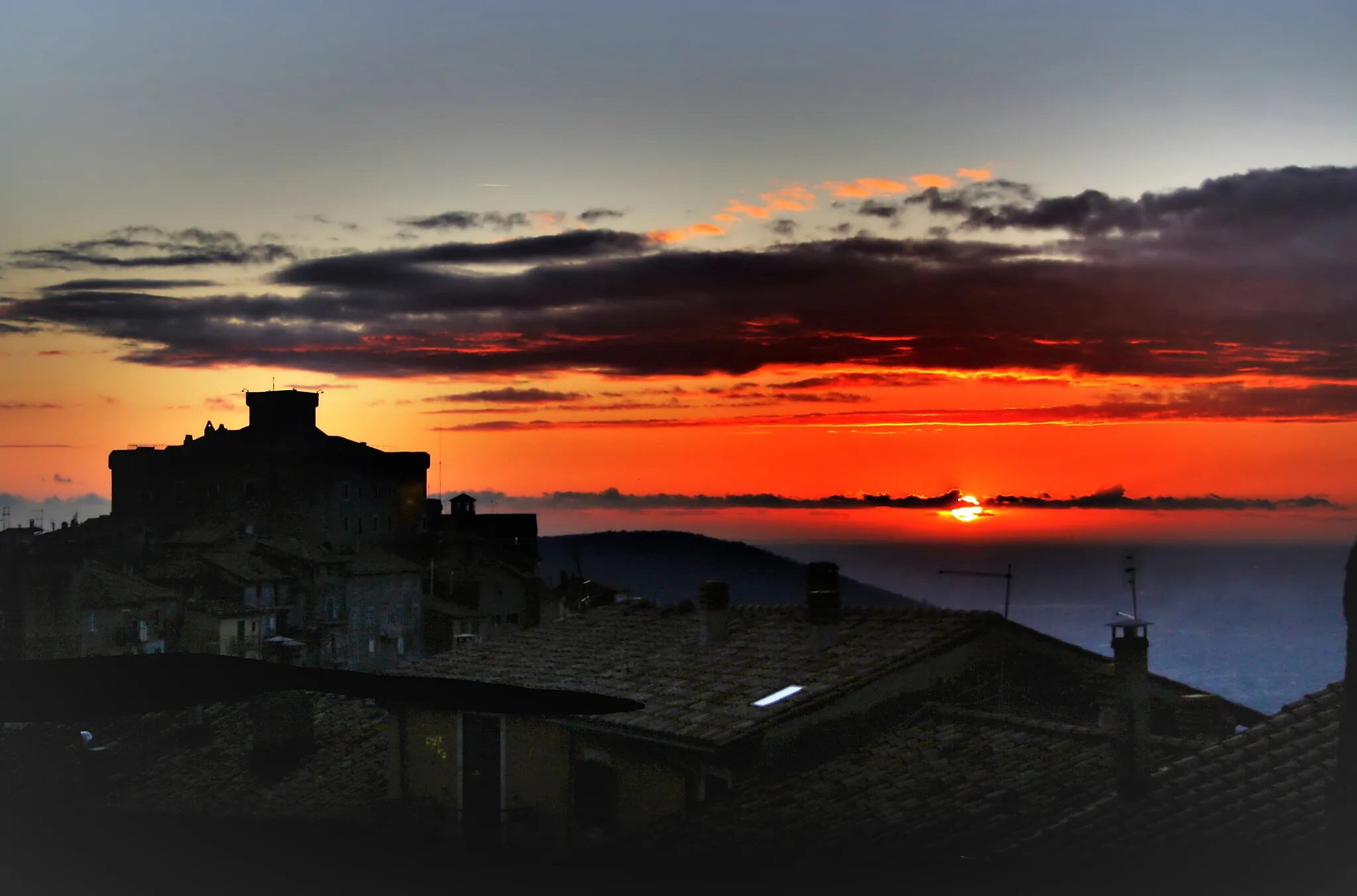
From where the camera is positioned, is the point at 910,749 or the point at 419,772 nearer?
the point at 910,749

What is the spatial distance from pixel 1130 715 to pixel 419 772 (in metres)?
8.38

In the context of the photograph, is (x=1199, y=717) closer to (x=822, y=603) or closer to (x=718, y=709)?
(x=822, y=603)

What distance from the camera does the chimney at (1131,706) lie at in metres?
10.0

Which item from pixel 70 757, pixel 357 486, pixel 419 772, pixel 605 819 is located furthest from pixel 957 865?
pixel 357 486

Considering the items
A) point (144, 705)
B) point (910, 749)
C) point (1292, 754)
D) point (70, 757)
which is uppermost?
point (144, 705)

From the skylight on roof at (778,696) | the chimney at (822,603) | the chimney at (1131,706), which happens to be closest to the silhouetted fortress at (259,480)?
the chimney at (822,603)

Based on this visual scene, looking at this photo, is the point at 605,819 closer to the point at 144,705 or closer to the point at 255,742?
the point at 255,742

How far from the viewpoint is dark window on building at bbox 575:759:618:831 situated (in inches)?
491

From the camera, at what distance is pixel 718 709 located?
491 inches

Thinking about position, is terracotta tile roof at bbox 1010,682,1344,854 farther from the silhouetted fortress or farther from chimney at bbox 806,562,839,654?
the silhouetted fortress

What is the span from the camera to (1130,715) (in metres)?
10.0

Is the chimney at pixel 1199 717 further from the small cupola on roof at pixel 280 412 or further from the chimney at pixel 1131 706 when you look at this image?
the small cupola on roof at pixel 280 412

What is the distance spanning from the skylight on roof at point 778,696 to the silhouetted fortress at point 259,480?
41823mm

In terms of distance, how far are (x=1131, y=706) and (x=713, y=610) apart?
625 cm
